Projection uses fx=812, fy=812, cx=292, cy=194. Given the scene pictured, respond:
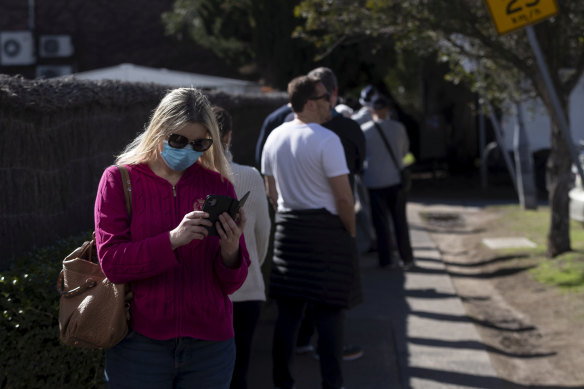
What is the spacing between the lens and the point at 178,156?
2762mm

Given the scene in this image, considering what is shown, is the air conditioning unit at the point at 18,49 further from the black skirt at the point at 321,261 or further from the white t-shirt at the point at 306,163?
the black skirt at the point at 321,261

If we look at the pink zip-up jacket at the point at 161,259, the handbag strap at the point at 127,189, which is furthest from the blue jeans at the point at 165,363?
the handbag strap at the point at 127,189

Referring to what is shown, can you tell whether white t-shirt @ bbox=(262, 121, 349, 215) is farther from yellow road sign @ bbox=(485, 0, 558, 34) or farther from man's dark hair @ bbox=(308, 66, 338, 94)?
yellow road sign @ bbox=(485, 0, 558, 34)

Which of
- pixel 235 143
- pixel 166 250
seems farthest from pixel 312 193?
pixel 235 143

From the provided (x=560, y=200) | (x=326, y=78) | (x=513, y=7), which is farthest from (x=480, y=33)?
(x=326, y=78)

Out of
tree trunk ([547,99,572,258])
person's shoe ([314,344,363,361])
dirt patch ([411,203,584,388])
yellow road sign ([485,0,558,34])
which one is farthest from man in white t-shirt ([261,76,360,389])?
tree trunk ([547,99,572,258])

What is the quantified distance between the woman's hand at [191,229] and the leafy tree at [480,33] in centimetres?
615

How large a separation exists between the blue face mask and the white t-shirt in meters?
1.85

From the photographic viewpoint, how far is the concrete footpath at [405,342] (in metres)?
5.46

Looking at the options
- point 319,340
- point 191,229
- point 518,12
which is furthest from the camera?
Answer: point 518,12

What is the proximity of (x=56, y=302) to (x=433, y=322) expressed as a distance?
14.2 ft

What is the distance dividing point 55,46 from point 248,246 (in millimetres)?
21394

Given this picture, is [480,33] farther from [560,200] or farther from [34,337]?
[34,337]

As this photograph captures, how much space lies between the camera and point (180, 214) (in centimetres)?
279
